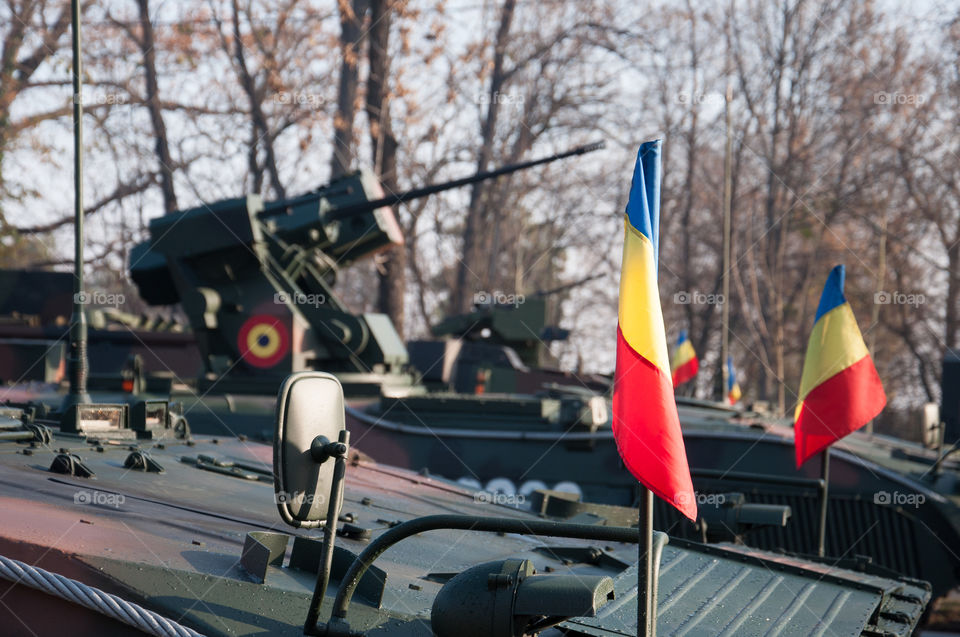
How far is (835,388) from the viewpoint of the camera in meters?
6.16

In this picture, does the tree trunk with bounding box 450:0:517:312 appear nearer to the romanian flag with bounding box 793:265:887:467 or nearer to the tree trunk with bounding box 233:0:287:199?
the tree trunk with bounding box 233:0:287:199

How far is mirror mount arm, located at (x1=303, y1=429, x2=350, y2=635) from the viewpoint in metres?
2.72

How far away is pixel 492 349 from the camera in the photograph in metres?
16.2

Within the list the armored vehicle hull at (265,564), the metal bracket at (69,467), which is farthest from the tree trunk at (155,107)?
the metal bracket at (69,467)

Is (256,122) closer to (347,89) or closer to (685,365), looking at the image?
(347,89)

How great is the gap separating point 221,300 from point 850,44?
1840 cm

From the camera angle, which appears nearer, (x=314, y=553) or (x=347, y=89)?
(x=314, y=553)

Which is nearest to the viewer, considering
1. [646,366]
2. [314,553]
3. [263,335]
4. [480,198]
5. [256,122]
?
[646,366]

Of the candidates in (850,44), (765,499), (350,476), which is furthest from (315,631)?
(850,44)

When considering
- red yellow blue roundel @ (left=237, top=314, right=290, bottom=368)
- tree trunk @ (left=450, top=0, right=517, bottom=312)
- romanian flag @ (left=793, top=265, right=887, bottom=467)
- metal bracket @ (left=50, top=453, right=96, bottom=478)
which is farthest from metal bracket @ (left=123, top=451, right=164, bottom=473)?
tree trunk @ (left=450, top=0, right=517, bottom=312)

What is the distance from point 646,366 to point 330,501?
0.93m

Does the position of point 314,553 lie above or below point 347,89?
below

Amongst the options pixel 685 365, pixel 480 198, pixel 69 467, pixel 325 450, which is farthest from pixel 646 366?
pixel 480 198

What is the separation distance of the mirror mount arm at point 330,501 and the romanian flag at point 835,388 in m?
3.91
